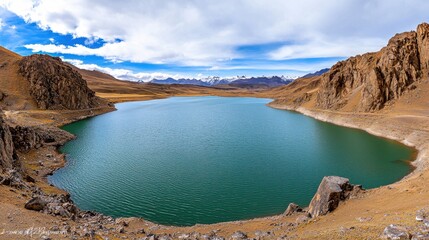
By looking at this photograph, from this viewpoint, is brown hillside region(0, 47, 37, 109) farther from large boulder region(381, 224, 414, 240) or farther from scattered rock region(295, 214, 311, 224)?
large boulder region(381, 224, 414, 240)

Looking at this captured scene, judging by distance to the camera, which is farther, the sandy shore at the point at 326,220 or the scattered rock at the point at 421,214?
the sandy shore at the point at 326,220

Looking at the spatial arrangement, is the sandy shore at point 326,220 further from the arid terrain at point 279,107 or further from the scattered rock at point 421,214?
the scattered rock at point 421,214

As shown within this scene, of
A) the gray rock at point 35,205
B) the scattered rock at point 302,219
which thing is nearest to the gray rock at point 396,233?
the scattered rock at point 302,219

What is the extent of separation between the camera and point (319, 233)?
17.5m

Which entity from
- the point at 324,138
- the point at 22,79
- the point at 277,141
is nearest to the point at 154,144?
the point at 277,141

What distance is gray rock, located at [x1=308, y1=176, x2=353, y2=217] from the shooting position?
24.3 meters

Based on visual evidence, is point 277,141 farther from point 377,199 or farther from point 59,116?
point 59,116

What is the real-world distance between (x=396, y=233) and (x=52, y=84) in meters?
126

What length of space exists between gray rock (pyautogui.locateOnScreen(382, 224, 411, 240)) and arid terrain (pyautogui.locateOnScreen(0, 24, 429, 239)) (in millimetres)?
88

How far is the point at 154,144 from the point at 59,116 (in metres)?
54.3

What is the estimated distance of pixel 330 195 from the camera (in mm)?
24625

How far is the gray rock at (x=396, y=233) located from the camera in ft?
45.1

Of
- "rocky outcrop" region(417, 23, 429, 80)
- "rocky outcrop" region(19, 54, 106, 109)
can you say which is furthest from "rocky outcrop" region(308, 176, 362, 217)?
"rocky outcrop" region(19, 54, 106, 109)

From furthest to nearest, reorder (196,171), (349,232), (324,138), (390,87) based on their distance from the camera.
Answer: (390,87) < (324,138) < (196,171) < (349,232)
